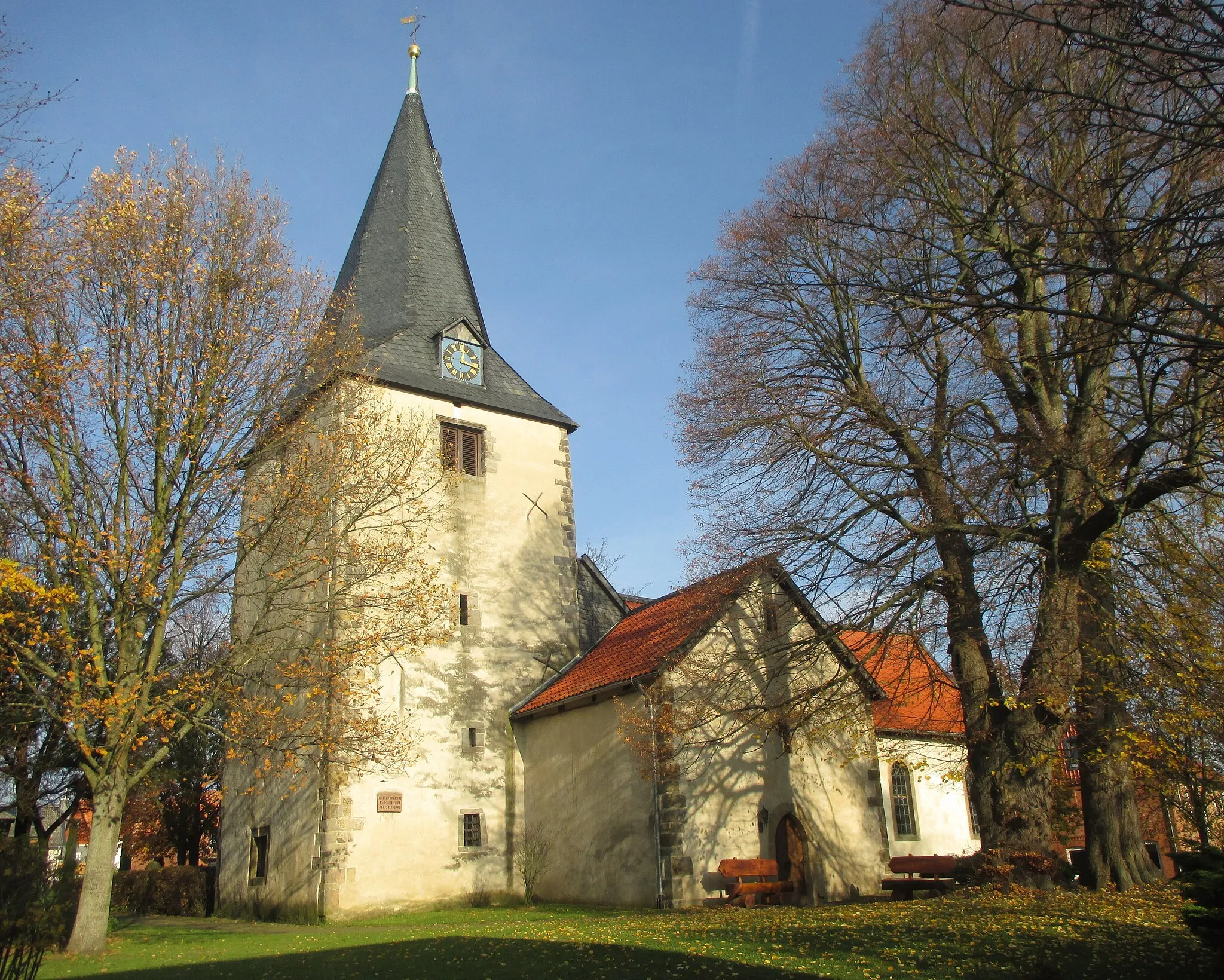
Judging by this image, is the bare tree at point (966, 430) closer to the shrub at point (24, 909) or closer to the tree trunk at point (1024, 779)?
the tree trunk at point (1024, 779)

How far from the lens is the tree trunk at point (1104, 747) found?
1245 cm

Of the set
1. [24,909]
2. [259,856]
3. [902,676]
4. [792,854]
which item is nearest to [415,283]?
[259,856]

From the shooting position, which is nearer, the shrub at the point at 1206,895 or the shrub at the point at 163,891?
the shrub at the point at 1206,895

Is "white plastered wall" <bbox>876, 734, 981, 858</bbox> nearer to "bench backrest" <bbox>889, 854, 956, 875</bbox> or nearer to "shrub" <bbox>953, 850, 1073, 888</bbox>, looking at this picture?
"bench backrest" <bbox>889, 854, 956, 875</bbox>

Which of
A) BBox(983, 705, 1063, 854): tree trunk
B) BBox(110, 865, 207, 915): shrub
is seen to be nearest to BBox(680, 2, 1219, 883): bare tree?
BBox(983, 705, 1063, 854): tree trunk

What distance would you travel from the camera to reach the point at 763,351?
610 inches

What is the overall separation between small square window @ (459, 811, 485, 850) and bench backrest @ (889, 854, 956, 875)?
7.81m

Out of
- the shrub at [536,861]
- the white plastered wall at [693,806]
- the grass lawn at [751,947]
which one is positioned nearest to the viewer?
the grass lawn at [751,947]

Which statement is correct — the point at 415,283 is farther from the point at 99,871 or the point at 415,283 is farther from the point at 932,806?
the point at 932,806

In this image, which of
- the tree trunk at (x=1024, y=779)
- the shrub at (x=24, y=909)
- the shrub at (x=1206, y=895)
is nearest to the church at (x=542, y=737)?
the tree trunk at (x=1024, y=779)

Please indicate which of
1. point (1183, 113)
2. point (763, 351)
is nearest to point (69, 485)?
point (763, 351)

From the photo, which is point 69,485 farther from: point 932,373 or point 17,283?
point 932,373

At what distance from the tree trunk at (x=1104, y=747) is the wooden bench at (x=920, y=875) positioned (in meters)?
2.34

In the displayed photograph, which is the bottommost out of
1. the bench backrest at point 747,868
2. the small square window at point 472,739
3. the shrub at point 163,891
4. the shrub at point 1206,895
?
the shrub at point 163,891
